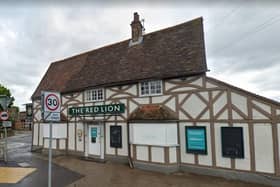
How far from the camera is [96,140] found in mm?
11906

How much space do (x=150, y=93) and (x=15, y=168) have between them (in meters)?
7.38

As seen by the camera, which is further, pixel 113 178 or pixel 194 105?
pixel 194 105

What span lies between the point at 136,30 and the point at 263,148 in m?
9.26

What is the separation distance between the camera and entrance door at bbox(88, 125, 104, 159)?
11.6 metres

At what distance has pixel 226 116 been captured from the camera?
27.0ft

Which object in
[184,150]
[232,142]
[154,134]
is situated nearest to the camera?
[232,142]

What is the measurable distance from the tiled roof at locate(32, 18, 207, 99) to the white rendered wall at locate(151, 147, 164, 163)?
3295 mm

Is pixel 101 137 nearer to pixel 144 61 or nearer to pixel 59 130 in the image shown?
pixel 59 130

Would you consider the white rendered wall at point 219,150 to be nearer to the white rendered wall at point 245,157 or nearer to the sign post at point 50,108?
the white rendered wall at point 245,157

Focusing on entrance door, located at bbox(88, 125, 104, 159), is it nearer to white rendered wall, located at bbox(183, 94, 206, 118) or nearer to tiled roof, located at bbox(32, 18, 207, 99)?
tiled roof, located at bbox(32, 18, 207, 99)

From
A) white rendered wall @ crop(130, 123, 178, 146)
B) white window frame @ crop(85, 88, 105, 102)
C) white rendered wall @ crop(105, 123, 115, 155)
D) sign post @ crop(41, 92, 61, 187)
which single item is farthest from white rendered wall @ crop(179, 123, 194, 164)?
sign post @ crop(41, 92, 61, 187)

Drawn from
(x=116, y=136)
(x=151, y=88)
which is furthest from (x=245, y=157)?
(x=116, y=136)

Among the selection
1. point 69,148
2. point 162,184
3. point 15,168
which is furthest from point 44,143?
point 162,184

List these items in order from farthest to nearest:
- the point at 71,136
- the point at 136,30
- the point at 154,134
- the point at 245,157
→ the point at 71,136, the point at 136,30, the point at 154,134, the point at 245,157
